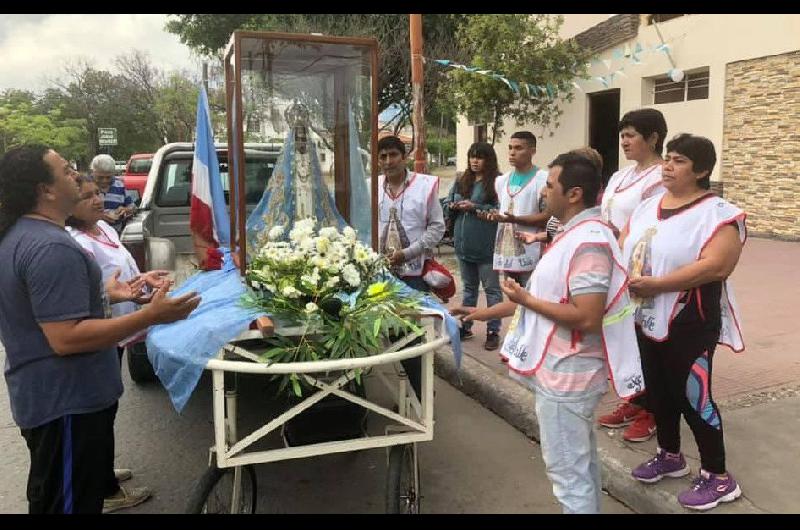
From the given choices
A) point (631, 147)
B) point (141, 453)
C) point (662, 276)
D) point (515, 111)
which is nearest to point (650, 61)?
point (515, 111)

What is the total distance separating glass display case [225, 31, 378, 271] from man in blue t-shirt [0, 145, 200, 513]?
1371 millimetres

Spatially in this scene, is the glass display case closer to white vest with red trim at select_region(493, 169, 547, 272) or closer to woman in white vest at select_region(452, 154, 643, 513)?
white vest with red trim at select_region(493, 169, 547, 272)

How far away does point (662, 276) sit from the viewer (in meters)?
2.86

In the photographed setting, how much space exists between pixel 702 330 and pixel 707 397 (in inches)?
11.5

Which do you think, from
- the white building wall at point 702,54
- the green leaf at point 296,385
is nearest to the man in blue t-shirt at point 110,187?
the green leaf at point 296,385

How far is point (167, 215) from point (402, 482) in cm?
449

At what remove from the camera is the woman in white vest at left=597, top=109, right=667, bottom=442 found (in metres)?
3.44

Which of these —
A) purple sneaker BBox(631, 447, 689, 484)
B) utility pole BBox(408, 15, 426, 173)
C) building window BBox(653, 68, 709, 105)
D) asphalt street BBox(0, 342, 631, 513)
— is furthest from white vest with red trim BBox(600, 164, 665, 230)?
building window BBox(653, 68, 709, 105)

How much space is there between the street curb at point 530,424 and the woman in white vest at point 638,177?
0.81 feet

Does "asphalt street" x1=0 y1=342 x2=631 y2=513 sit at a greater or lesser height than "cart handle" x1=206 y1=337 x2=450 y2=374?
lesser

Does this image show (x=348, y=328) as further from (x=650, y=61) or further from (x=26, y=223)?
(x=650, y=61)

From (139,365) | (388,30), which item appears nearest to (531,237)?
(139,365)

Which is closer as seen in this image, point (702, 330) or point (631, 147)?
point (702, 330)

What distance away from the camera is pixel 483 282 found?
530 centimetres
